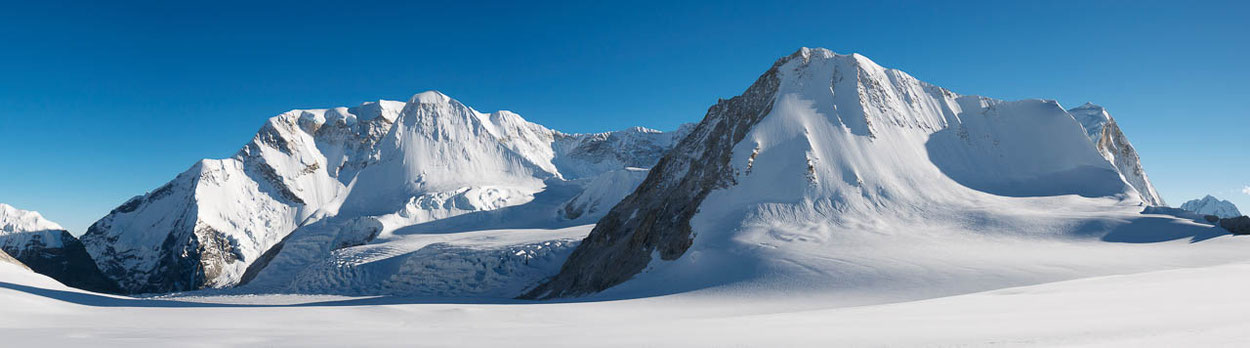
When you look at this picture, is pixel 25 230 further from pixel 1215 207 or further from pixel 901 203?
pixel 1215 207

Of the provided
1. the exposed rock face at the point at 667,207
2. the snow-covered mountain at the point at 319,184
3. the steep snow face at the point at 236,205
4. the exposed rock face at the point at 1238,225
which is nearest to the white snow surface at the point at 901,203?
the exposed rock face at the point at 1238,225

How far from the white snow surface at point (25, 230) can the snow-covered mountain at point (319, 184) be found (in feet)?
18.6

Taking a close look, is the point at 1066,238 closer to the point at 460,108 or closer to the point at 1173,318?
the point at 1173,318

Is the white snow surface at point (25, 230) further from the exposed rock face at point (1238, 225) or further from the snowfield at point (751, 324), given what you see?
the exposed rock face at point (1238, 225)

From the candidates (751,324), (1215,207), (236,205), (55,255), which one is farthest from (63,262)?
(1215,207)

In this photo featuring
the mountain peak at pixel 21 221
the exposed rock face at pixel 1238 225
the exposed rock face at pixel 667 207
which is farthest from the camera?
the mountain peak at pixel 21 221

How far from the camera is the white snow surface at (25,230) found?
114312mm

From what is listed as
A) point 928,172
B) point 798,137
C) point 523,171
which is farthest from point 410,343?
point 523,171

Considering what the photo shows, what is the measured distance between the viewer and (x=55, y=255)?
115 meters

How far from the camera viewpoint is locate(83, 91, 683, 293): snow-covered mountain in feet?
354

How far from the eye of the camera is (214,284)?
348 ft

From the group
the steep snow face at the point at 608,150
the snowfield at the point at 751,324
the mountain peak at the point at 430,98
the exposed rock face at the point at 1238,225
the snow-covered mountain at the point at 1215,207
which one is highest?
the mountain peak at the point at 430,98

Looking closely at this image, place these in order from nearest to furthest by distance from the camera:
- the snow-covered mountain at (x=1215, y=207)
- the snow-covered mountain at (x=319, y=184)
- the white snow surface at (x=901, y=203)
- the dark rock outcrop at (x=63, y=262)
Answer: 1. the white snow surface at (x=901, y=203)
2. the snow-covered mountain at (x=319, y=184)
3. the dark rock outcrop at (x=63, y=262)
4. the snow-covered mountain at (x=1215, y=207)

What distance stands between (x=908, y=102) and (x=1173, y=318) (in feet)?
137
